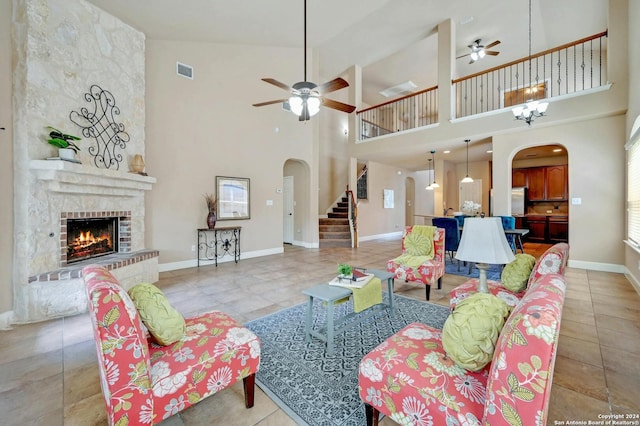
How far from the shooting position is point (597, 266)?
5016 millimetres

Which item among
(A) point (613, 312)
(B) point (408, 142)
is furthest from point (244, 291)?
(B) point (408, 142)

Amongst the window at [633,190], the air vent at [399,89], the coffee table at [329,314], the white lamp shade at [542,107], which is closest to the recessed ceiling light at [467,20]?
the air vent at [399,89]

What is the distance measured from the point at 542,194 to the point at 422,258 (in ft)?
24.4

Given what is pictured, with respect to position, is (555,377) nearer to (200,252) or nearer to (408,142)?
(200,252)

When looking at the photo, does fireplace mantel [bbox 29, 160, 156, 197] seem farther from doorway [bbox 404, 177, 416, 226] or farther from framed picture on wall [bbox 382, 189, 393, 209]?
doorway [bbox 404, 177, 416, 226]

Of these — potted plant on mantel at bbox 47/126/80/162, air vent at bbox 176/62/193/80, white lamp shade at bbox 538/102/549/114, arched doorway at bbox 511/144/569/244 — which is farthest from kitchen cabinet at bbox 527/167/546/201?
potted plant on mantel at bbox 47/126/80/162

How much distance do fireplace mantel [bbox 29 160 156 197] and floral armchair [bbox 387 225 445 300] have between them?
3.92 m

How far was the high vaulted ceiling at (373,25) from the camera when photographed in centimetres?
451

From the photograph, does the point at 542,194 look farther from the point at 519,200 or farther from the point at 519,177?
the point at 519,177

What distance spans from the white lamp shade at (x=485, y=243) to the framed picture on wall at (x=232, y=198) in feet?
15.8

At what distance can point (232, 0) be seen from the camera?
4379 mm

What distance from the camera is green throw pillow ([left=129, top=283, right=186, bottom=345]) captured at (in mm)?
1493

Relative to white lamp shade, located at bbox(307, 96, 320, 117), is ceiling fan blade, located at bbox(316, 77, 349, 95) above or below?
above

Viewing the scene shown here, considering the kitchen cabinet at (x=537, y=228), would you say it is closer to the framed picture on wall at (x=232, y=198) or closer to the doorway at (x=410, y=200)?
the doorway at (x=410, y=200)
